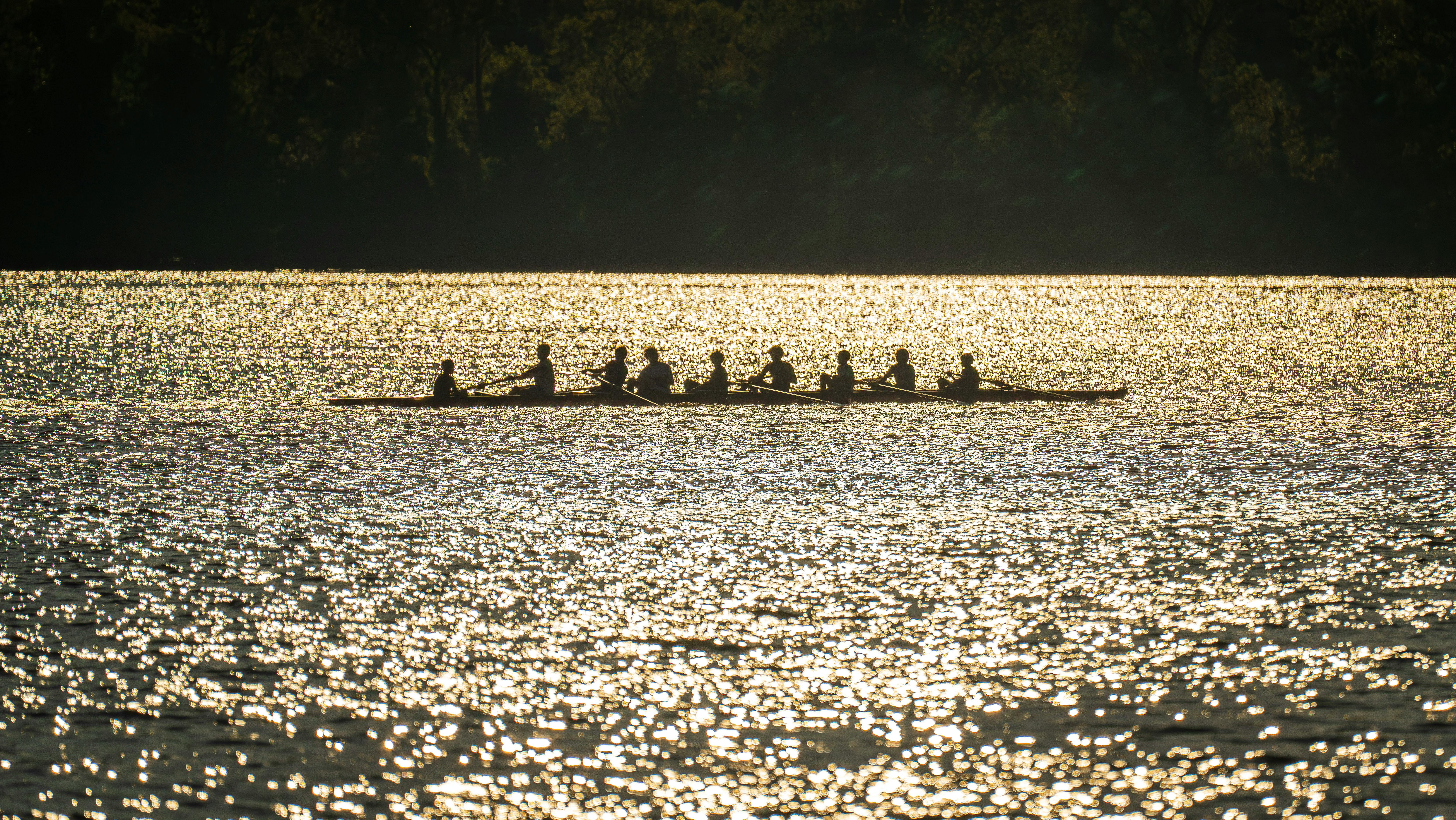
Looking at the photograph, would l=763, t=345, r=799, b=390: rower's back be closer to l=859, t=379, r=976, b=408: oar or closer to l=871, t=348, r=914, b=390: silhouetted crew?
l=859, t=379, r=976, b=408: oar

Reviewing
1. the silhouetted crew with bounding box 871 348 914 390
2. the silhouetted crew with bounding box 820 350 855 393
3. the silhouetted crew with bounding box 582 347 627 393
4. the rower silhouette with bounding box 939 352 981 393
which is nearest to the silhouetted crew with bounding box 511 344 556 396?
the silhouetted crew with bounding box 582 347 627 393

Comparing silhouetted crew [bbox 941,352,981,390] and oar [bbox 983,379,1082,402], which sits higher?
silhouetted crew [bbox 941,352,981,390]

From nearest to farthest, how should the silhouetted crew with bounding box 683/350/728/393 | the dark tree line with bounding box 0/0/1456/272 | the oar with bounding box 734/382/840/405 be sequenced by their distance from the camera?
the silhouetted crew with bounding box 683/350/728/393
the oar with bounding box 734/382/840/405
the dark tree line with bounding box 0/0/1456/272

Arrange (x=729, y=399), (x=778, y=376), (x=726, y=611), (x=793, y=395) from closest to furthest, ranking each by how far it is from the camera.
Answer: (x=726, y=611) < (x=729, y=399) < (x=793, y=395) < (x=778, y=376)

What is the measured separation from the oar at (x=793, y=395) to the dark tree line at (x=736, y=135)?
235 feet

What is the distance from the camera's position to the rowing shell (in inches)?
1713

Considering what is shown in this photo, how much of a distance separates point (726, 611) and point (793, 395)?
2572 centimetres

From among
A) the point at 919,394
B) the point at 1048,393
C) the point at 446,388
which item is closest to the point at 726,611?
the point at 446,388

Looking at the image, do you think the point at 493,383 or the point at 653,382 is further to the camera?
the point at 653,382

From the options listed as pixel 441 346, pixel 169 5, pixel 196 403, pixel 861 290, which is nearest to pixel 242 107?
pixel 169 5

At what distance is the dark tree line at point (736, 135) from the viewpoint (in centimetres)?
11144

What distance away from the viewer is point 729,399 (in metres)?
44.9

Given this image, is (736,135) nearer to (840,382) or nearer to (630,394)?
(840,382)

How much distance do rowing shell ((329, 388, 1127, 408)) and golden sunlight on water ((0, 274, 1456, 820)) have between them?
46cm
